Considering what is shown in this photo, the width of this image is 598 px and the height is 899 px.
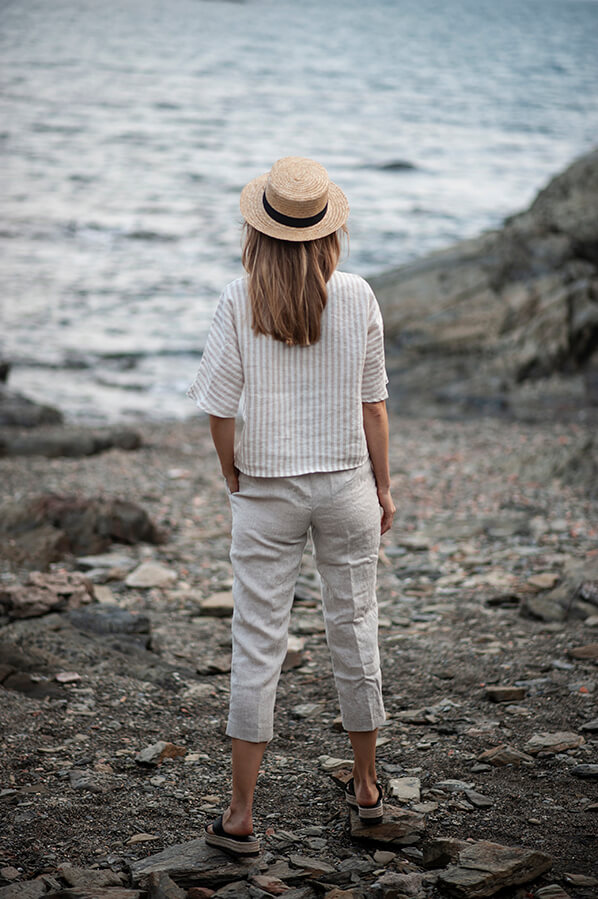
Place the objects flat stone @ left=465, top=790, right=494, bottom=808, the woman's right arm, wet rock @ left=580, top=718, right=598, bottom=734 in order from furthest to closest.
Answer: wet rock @ left=580, top=718, right=598, bottom=734 → flat stone @ left=465, top=790, right=494, bottom=808 → the woman's right arm

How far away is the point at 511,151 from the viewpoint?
40906mm

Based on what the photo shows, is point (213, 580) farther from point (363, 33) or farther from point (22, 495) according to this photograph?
point (363, 33)

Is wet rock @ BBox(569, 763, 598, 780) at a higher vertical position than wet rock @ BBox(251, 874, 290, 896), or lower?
lower

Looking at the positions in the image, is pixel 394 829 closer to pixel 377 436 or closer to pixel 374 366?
pixel 377 436

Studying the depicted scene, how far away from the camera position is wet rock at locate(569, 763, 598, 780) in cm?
357

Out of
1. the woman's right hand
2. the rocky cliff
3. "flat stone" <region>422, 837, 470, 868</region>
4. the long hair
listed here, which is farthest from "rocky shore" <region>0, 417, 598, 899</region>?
the rocky cliff

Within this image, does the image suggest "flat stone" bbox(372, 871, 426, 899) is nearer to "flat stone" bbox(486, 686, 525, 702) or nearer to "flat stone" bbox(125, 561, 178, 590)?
"flat stone" bbox(486, 686, 525, 702)

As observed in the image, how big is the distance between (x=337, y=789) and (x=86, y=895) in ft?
3.97

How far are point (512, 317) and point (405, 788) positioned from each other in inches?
365

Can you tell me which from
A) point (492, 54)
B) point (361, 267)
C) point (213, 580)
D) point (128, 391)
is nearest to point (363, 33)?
point (492, 54)

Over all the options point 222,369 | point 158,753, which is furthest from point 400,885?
point 222,369

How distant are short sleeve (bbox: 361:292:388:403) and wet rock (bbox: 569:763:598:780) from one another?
177 cm

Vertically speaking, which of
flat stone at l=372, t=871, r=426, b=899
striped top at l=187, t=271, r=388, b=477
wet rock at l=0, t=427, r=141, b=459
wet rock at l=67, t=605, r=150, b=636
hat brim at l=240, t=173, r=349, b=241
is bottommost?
wet rock at l=0, t=427, r=141, b=459

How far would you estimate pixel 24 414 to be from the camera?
11.0 metres
